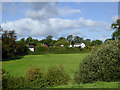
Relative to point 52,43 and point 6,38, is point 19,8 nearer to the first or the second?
point 6,38

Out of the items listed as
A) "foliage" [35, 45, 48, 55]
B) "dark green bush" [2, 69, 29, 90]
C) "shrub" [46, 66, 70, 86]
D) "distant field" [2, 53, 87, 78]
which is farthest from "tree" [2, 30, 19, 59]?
"shrub" [46, 66, 70, 86]

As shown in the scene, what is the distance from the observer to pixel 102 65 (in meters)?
6.90

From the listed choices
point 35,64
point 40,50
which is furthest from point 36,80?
point 40,50

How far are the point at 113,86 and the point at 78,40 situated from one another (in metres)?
80.6

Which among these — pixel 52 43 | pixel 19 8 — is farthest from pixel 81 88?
pixel 52 43

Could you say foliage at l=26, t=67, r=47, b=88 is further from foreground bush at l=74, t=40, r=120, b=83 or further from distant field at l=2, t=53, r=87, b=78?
foreground bush at l=74, t=40, r=120, b=83

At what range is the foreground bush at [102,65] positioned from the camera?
22.4 ft

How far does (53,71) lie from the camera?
26.1 feet

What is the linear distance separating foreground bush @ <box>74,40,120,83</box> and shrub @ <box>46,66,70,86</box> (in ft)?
2.77

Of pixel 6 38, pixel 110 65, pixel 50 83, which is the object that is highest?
pixel 6 38

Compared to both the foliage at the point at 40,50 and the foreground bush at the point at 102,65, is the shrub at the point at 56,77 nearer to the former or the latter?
the foreground bush at the point at 102,65

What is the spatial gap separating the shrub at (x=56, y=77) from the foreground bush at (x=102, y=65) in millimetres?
845

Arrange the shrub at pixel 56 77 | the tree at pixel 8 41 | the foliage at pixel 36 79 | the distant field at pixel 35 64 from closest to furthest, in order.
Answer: the foliage at pixel 36 79 → the shrub at pixel 56 77 → the distant field at pixel 35 64 → the tree at pixel 8 41

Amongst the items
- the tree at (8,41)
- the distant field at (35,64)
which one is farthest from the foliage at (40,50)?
the distant field at (35,64)
